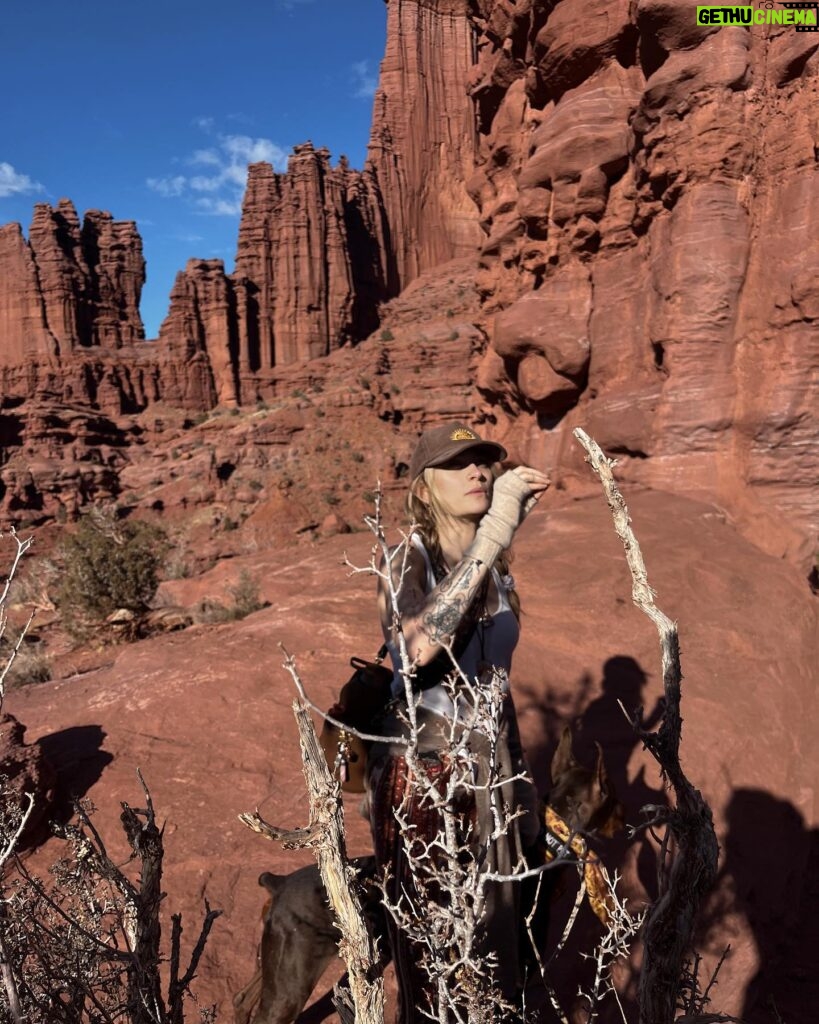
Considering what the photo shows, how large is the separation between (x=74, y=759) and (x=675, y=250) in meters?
9.50

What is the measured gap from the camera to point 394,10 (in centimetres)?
6134

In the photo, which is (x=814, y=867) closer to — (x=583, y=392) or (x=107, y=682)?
(x=107, y=682)

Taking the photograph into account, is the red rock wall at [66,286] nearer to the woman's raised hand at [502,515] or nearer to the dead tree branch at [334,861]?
the woman's raised hand at [502,515]

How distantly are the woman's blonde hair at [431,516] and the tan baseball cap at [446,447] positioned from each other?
0.04 m

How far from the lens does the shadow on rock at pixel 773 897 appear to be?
341 centimetres

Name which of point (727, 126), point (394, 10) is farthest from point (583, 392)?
point (394, 10)

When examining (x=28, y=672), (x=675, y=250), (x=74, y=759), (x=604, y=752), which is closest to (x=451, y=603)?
(x=604, y=752)

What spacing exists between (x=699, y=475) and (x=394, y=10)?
2778 inches

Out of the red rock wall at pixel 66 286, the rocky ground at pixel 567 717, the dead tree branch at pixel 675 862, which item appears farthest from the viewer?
the red rock wall at pixel 66 286

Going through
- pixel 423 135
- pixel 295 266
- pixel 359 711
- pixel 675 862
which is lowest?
pixel 675 862

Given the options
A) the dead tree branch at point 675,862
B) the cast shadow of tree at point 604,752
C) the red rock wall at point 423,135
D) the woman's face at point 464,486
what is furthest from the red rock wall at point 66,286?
the dead tree branch at point 675,862

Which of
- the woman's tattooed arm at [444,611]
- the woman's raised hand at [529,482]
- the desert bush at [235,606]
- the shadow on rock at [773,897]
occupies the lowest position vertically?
the shadow on rock at [773,897]

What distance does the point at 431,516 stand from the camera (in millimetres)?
2225

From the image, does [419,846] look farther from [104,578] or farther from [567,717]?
[104,578]
